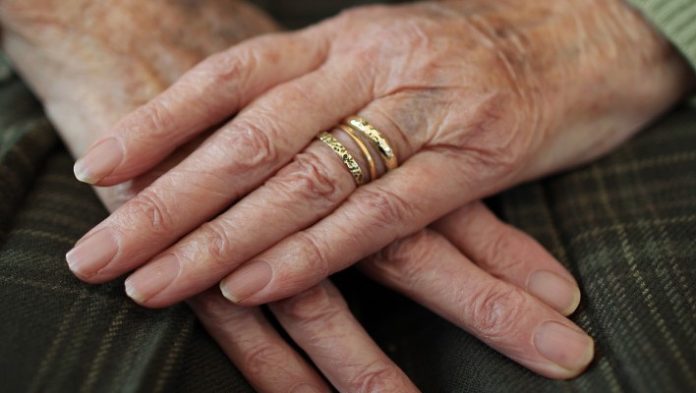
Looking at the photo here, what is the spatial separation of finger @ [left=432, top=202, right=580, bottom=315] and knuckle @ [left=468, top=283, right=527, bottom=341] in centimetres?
4

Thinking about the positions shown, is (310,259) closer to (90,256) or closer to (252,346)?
(252,346)

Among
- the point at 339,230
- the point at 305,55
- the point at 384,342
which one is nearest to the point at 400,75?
the point at 305,55

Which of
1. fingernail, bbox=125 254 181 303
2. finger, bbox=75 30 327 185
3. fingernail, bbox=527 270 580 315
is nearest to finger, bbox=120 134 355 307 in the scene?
fingernail, bbox=125 254 181 303

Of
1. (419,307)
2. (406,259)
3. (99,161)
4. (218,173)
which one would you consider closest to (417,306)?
(419,307)

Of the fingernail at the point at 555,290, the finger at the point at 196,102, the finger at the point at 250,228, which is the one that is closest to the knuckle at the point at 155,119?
the finger at the point at 196,102

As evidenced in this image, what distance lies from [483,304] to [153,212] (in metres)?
0.37

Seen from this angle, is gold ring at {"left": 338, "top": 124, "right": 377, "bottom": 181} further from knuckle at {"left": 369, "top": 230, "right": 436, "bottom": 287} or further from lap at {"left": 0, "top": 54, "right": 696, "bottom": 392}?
lap at {"left": 0, "top": 54, "right": 696, "bottom": 392}

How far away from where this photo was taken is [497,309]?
71 centimetres

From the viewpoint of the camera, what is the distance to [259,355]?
2.39ft

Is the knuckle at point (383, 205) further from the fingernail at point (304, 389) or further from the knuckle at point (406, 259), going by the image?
the fingernail at point (304, 389)

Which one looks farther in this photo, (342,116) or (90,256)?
(342,116)

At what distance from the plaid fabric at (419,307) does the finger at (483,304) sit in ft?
0.07

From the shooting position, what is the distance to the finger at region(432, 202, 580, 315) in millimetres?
735

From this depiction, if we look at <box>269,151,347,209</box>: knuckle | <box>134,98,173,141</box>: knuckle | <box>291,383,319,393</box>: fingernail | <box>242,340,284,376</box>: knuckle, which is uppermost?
<box>134,98,173,141</box>: knuckle
